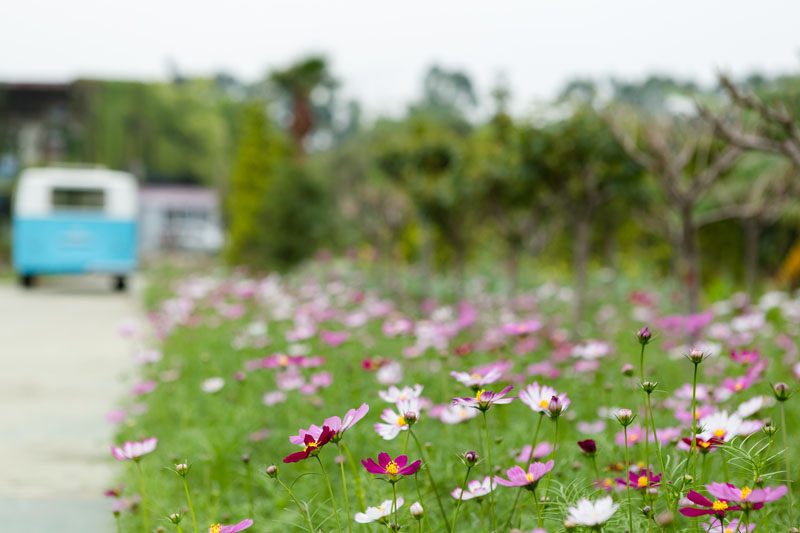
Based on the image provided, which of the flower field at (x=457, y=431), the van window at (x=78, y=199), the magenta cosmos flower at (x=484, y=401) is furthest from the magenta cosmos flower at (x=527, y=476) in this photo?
the van window at (x=78, y=199)

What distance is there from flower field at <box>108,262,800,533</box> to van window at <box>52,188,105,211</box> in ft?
31.1

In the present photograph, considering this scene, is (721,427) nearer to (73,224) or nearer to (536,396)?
(536,396)

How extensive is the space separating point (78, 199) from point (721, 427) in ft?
50.2

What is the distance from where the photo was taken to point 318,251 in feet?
53.6

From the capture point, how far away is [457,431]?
3.08 meters

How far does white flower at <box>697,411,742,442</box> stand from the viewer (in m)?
1.69

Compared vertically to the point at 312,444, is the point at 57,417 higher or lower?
lower

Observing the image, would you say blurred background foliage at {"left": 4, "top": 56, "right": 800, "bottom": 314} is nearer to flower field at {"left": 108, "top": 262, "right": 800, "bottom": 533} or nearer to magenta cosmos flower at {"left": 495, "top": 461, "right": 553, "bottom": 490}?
flower field at {"left": 108, "top": 262, "right": 800, "bottom": 533}

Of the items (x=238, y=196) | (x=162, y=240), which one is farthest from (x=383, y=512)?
(x=162, y=240)

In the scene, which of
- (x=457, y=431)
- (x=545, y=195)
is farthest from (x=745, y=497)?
(x=545, y=195)

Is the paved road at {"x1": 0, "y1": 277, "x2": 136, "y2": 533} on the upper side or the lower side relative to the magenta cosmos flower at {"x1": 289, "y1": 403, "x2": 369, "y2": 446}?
lower

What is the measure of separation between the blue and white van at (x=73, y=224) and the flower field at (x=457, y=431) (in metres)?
9.15

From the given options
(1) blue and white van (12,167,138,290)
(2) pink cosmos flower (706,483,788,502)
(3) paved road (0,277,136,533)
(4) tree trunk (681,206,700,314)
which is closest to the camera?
(2) pink cosmos flower (706,483,788,502)

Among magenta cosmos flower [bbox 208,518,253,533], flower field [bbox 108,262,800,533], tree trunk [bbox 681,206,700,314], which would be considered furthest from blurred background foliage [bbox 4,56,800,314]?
magenta cosmos flower [bbox 208,518,253,533]
